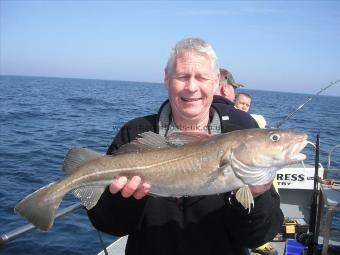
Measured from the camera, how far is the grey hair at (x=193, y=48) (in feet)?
12.7

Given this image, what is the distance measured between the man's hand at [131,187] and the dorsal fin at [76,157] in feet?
1.34

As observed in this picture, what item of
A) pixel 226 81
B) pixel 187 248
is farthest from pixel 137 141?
pixel 226 81

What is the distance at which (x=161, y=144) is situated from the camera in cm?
370

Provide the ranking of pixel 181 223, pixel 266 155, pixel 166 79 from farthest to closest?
Answer: pixel 166 79, pixel 181 223, pixel 266 155

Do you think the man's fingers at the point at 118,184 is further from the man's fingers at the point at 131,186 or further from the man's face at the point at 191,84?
the man's face at the point at 191,84

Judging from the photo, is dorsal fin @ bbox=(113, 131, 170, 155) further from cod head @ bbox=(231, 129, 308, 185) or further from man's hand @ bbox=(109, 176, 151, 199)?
cod head @ bbox=(231, 129, 308, 185)

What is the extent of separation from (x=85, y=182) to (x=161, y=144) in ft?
2.68

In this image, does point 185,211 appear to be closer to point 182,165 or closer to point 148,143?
point 182,165

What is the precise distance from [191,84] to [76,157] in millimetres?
1325

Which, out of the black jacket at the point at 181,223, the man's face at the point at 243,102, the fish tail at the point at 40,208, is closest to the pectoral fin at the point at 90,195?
the black jacket at the point at 181,223

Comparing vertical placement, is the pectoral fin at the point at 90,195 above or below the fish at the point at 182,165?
below

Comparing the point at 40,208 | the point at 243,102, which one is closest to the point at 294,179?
the point at 243,102

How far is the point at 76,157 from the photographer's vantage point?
385 centimetres

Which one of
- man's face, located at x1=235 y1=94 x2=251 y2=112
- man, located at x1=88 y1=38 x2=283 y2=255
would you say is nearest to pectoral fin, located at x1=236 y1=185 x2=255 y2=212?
man, located at x1=88 y1=38 x2=283 y2=255
